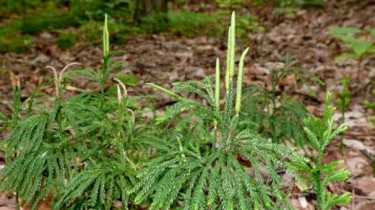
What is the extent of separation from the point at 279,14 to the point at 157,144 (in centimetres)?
685

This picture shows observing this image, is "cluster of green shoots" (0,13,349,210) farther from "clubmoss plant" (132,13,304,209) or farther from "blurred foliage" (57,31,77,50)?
"blurred foliage" (57,31,77,50)

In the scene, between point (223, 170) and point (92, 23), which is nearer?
point (223, 170)

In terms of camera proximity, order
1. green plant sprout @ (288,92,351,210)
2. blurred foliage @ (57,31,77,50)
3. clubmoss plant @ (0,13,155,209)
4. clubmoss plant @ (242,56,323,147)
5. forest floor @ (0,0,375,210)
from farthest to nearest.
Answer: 1. blurred foliage @ (57,31,77,50)
2. forest floor @ (0,0,375,210)
3. clubmoss plant @ (242,56,323,147)
4. clubmoss plant @ (0,13,155,209)
5. green plant sprout @ (288,92,351,210)

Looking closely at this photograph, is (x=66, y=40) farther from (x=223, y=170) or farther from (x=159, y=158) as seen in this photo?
(x=223, y=170)

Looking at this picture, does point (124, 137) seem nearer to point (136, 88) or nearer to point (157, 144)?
point (157, 144)

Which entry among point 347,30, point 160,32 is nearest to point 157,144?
point 347,30

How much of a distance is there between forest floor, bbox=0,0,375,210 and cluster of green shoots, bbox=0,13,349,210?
59cm

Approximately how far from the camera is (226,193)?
59.8 inches

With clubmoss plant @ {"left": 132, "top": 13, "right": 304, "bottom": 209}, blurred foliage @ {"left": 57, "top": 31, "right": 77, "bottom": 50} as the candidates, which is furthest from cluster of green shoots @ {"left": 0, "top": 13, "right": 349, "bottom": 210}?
blurred foliage @ {"left": 57, "top": 31, "right": 77, "bottom": 50}

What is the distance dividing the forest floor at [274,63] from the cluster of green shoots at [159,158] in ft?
1.94

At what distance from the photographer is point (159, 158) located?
5.47ft

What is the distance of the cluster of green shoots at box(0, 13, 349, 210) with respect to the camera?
5.15 feet

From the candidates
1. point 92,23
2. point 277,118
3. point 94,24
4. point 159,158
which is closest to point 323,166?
point 159,158

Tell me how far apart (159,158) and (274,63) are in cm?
346
